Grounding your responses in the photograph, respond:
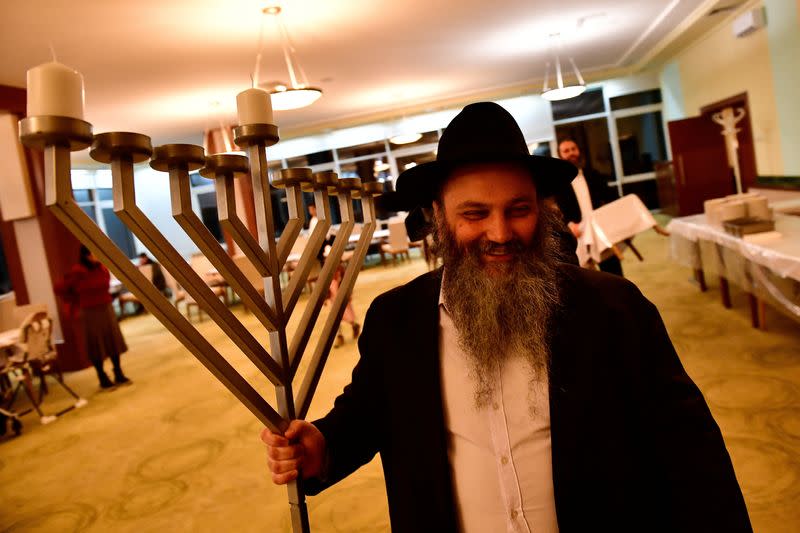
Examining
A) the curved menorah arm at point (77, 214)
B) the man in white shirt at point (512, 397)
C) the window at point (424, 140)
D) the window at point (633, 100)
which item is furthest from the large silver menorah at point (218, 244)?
the window at point (633, 100)

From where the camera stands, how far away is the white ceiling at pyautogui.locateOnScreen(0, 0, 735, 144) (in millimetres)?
5250

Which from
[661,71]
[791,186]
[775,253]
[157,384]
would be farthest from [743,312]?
[661,71]

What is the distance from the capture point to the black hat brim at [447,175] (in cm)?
120

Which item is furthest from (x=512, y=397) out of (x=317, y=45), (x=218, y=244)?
(x=317, y=45)

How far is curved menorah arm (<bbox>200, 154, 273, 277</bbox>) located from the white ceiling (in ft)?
16.2

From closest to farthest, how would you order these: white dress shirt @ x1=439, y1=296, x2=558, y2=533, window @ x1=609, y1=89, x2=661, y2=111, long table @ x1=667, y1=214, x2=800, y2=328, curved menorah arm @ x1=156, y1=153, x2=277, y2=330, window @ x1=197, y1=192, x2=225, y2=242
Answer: curved menorah arm @ x1=156, y1=153, x2=277, y2=330 → white dress shirt @ x1=439, y1=296, x2=558, y2=533 → long table @ x1=667, y1=214, x2=800, y2=328 → window @ x1=609, y1=89, x2=661, y2=111 → window @ x1=197, y1=192, x2=225, y2=242

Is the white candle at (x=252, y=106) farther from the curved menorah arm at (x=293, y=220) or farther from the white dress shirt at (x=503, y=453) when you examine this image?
the white dress shirt at (x=503, y=453)

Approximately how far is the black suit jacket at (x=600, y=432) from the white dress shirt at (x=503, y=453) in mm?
40

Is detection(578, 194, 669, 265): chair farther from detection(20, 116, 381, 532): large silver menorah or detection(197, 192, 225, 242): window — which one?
detection(197, 192, 225, 242): window

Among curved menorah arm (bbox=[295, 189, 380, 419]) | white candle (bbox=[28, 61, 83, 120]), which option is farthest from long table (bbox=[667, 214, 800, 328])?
white candle (bbox=[28, 61, 83, 120])

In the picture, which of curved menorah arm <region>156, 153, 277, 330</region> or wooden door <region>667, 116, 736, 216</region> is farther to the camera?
wooden door <region>667, 116, 736, 216</region>

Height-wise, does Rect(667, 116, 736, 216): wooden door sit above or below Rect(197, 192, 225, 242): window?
below

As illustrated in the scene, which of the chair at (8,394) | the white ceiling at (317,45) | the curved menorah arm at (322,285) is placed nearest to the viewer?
the curved menorah arm at (322,285)

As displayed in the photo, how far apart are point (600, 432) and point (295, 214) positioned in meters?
0.68
